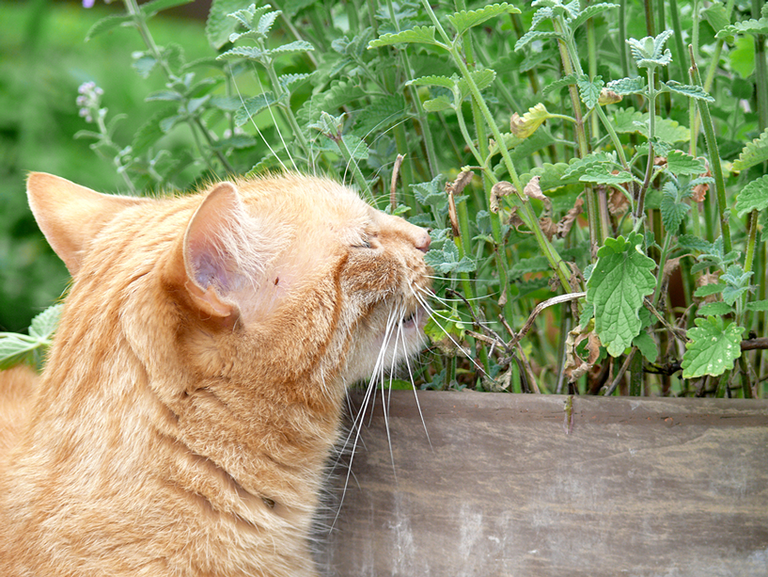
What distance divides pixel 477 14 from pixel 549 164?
0.76 ft

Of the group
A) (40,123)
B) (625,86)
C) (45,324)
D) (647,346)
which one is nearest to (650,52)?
(625,86)

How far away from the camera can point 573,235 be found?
1317mm

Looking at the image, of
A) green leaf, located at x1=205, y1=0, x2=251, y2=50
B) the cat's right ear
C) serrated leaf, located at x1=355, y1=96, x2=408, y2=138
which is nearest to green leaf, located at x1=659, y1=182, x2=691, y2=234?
serrated leaf, located at x1=355, y1=96, x2=408, y2=138

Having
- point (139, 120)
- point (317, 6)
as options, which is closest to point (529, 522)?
point (317, 6)

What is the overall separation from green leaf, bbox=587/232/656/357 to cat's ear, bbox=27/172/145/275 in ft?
2.84

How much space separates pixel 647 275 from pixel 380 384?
45cm

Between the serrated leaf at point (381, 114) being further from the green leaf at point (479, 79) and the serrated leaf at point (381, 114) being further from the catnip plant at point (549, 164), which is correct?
the green leaf at point (479, 79)

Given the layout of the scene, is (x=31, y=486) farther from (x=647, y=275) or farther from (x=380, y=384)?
(x=647, y=275)

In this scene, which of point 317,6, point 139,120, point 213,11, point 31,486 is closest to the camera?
point 31,486

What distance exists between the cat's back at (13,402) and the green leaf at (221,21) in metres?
0.76

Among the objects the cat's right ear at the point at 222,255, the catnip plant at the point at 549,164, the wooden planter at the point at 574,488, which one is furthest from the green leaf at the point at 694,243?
the cat's right ear at the point at 222,255

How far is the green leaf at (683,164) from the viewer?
85 cm

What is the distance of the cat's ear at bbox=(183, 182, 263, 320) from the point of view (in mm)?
850

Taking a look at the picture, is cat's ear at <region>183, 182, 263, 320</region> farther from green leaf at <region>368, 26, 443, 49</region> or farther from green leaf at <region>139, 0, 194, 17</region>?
green leaf at <region>139, 0, 194, 17</region>
